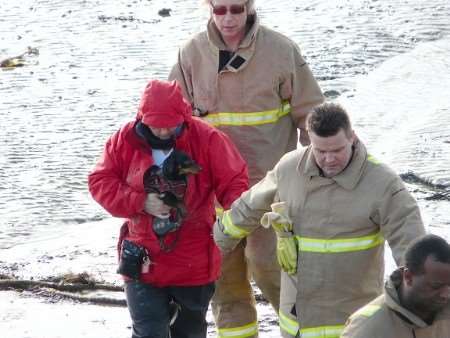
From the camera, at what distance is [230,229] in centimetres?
658

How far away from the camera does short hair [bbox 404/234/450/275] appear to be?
4816 mm

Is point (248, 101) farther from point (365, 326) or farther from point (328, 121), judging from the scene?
point (365, 326)

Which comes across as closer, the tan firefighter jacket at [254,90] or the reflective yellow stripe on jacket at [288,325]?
the reflective yellow stripe on jacket at [288,325]

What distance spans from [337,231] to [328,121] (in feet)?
1.70

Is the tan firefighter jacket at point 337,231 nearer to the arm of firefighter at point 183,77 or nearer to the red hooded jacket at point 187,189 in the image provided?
the red hooded jacket at point 187,189

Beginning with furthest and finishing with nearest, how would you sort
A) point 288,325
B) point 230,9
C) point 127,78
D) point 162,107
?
point 127,78 < point 230,9 < point 162,107 < point 288,325

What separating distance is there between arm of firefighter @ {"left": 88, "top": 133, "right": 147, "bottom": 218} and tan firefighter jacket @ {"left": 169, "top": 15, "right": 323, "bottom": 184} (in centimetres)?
76

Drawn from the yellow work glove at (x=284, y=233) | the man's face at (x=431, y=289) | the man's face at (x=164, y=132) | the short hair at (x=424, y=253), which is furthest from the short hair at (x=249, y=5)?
the man's face at (x=431, y=289)

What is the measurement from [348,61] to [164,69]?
179 cm

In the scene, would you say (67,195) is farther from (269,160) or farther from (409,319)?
(409,319)

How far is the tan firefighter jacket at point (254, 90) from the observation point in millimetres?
7234

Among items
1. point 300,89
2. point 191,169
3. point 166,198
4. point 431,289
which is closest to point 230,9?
point 300,89

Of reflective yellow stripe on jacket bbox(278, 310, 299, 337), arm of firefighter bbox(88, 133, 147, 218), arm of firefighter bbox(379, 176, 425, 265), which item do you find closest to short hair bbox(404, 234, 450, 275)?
arm of firefighter bbox(379, 176, 425, 265)

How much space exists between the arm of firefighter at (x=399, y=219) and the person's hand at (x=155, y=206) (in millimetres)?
1195
